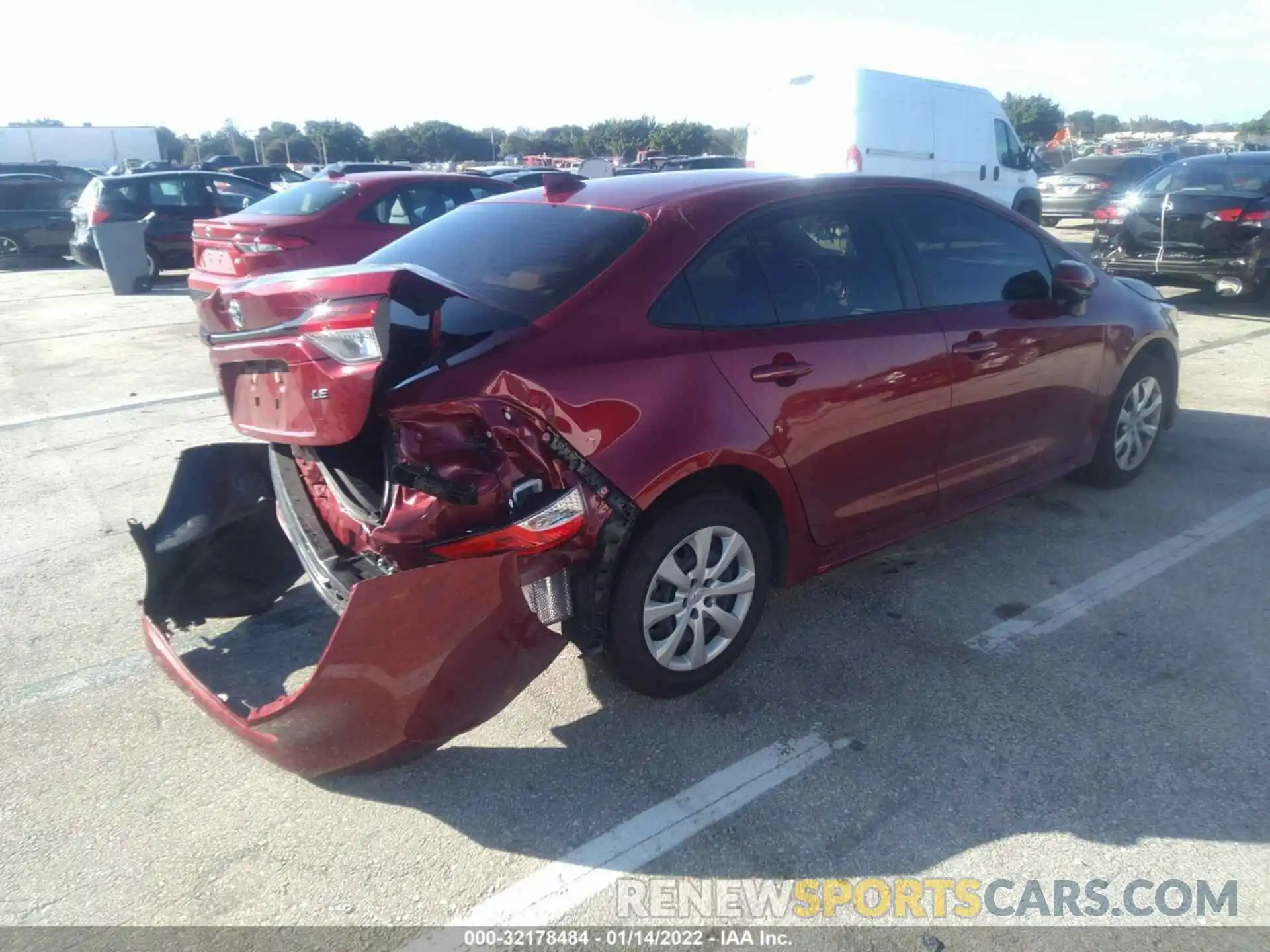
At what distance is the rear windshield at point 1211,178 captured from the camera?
1045 centimetres

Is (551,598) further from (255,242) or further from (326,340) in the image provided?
(255,242)

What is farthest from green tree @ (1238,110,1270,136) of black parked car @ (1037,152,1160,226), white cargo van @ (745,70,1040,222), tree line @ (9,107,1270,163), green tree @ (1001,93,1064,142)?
white cargo van @ (745,70,1040,222)

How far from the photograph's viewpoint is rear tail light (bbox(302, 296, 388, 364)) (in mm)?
2684

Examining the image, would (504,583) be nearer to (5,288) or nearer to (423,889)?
(423,889)

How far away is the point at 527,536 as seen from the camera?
2.80m

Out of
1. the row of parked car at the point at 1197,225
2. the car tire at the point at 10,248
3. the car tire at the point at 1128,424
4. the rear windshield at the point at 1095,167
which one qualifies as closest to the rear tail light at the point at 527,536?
the car tire at the point at 1128,424

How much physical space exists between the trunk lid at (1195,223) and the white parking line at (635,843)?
9197 mm

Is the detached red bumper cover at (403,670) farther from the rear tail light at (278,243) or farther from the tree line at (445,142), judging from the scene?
the tree line at (445,142)

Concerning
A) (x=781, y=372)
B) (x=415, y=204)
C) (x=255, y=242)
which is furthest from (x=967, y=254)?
(x=255, y=242)

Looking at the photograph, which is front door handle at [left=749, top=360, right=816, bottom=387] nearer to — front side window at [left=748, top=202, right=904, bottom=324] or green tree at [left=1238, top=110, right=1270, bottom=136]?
front side window at [left=748, top=202, right=904, bottom=324]

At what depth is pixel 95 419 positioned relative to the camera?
7.04 meters

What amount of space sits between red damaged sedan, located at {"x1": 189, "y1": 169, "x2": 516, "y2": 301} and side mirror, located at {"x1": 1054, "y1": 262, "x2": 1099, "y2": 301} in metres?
6.61

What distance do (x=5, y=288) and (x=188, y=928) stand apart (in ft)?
51.1

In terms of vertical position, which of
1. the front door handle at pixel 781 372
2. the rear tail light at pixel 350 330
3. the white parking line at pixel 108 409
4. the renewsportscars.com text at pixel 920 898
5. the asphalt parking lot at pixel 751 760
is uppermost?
the rear tail light at pixel 350 330
